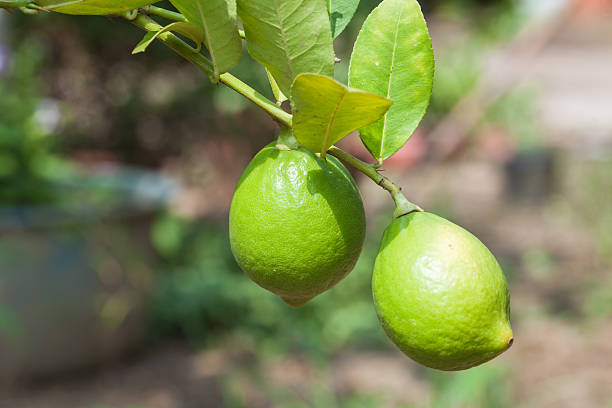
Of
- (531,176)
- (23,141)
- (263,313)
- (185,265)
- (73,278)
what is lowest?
(531,176)

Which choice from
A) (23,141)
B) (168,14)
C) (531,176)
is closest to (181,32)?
(168,14)

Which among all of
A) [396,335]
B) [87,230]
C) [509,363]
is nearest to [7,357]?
[87,230]

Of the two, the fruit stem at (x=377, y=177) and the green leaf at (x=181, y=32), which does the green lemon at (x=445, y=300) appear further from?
the green leaf at (x=181, y=32)

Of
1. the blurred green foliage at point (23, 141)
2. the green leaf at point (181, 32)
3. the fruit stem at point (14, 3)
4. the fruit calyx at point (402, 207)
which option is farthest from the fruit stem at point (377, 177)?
the blurred green foliage at point (23, 141)

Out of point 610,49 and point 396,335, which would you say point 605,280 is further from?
point 610,49

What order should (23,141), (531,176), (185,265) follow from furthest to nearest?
(531,176)
(185,265)
(23,141)

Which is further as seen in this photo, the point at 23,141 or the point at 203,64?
the point at 23,141

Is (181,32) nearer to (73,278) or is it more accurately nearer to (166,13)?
(166,13)
